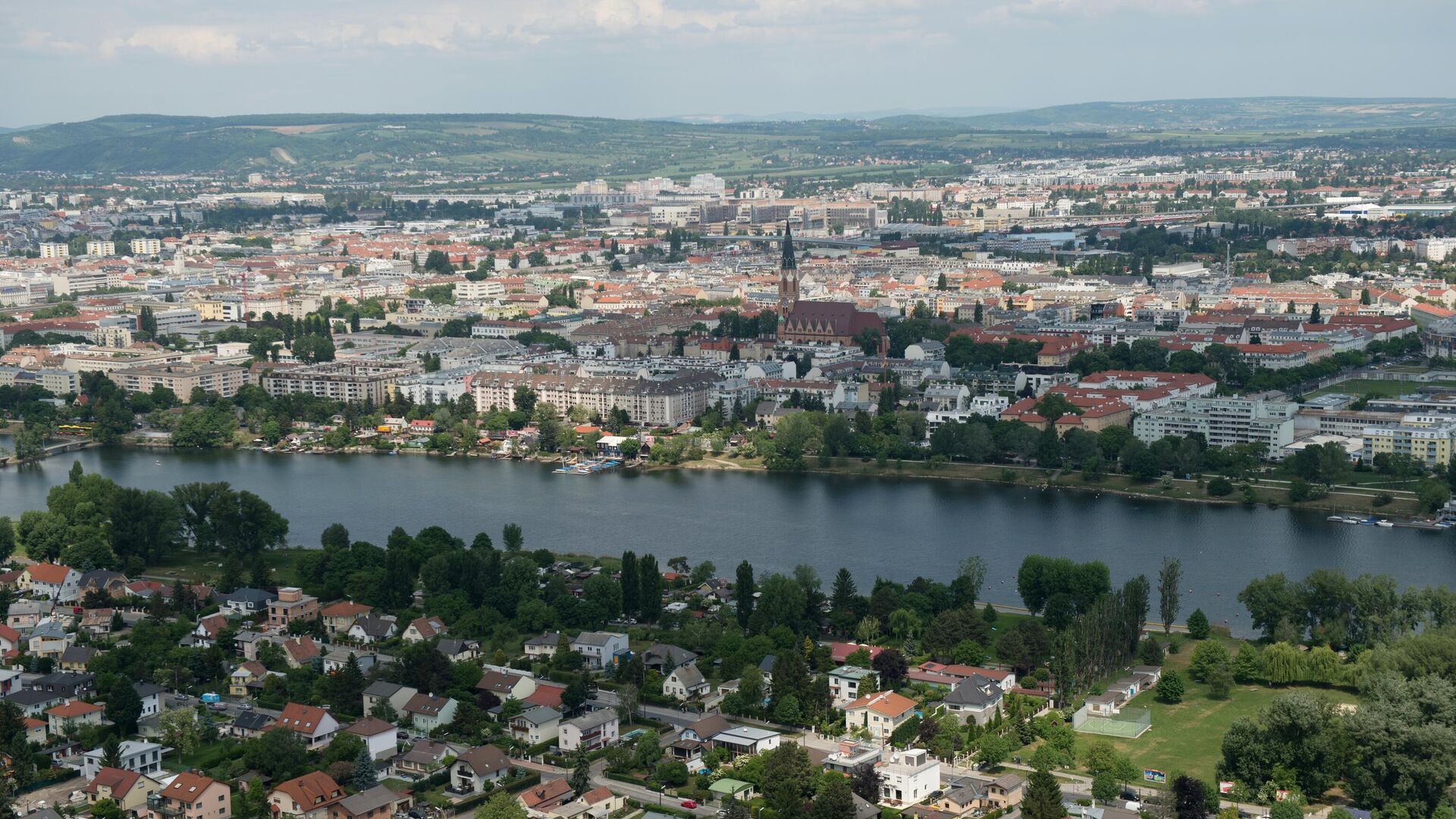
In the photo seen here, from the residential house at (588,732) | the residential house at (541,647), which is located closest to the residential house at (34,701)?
the residential house at (541,647)

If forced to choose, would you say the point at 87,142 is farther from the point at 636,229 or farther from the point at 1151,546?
Result: the point at 1151,546

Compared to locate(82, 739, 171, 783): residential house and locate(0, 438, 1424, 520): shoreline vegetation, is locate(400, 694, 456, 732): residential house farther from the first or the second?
locate(0, 438, 1424, 520): shoreline vegetation

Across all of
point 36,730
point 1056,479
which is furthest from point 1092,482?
point 36,730

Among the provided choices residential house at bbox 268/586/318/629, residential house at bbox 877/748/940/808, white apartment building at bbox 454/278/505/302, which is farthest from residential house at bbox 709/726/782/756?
white apartment building at bbox 454/278/505/302

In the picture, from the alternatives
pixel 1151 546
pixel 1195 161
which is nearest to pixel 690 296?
pixel 1151 546

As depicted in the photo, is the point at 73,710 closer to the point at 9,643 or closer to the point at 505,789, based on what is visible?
the point at 9,643

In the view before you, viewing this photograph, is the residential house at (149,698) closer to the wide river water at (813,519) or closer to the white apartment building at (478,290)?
the wide river water at (813,519)
